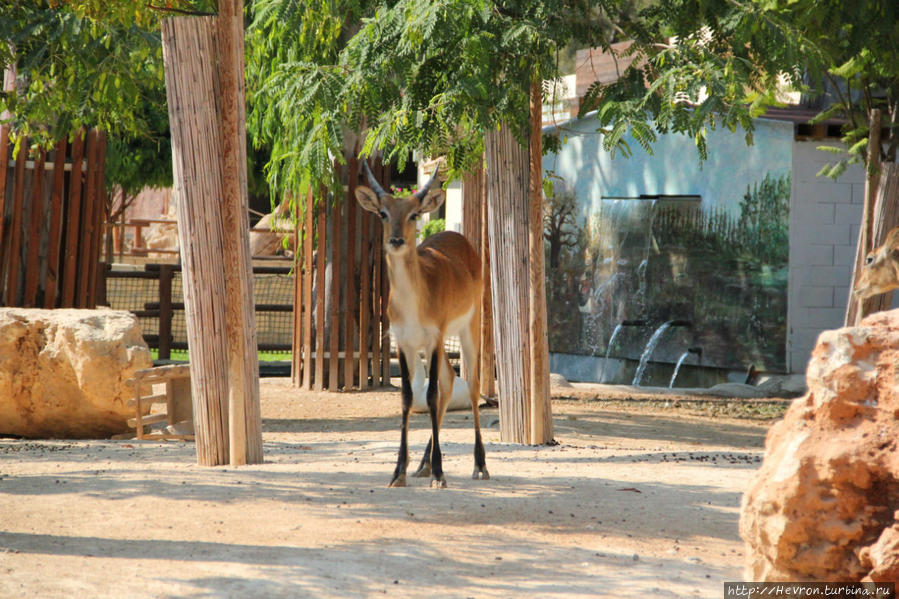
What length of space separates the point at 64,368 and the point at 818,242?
10.2 metres

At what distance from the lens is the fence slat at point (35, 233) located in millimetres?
10898

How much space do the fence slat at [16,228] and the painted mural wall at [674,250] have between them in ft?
24.6

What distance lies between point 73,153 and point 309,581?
8.33 m

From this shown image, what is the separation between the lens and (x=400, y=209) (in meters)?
6.57

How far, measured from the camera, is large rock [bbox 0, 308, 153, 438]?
9.09m

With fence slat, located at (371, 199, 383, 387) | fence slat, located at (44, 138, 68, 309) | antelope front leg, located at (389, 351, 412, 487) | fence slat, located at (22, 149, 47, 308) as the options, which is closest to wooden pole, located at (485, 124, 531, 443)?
antelope front leg, located at (389, 351, 412, 487)

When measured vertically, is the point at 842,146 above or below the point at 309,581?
above

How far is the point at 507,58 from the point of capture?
7.92 metres

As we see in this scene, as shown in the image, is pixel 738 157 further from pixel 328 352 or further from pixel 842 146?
pixel 328 352

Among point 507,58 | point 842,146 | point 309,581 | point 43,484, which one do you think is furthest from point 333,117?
point 842,146

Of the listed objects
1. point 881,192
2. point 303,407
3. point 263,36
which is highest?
point 263,36

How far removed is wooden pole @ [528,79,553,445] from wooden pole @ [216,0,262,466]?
2403 mm

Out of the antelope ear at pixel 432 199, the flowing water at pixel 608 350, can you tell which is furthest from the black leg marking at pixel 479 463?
the flowing water at pixel 608 350

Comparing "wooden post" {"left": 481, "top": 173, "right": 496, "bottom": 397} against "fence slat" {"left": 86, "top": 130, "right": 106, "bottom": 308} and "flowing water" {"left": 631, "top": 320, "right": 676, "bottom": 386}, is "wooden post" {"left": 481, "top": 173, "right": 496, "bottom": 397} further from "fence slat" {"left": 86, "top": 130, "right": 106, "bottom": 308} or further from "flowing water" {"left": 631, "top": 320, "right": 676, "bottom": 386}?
"flowing water" {"left": 631, "top": 320, "right": 676, "bottom": 386}
